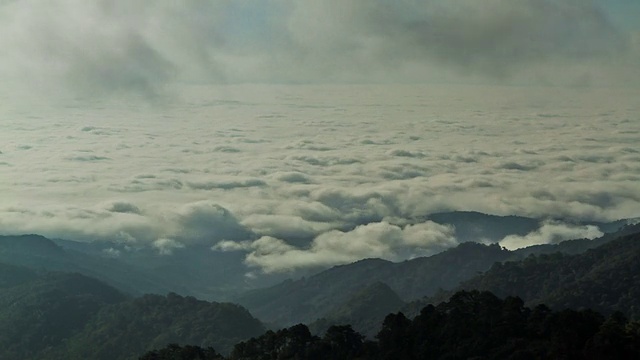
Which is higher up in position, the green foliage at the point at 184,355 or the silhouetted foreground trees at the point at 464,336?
the silhouetted foreground trees at the point at 464,336

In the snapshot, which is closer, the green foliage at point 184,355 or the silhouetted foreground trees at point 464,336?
the silhouetted foreground trees at point 464,336

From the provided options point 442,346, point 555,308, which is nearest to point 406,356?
point 442,346

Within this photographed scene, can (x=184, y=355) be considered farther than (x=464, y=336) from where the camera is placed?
Yes

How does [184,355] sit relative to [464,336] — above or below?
below

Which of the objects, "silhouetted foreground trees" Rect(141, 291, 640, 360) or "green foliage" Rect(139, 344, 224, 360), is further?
"green foliage" Rect(139, 344, 224, 360)

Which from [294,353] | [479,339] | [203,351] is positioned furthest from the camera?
[203,351]

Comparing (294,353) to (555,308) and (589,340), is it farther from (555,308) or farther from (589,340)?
(555,308)

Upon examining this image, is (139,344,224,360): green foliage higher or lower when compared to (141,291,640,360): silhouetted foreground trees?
lower

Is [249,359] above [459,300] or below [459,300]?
below
